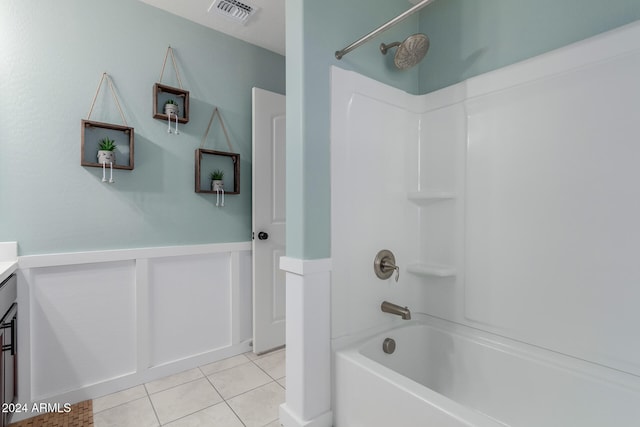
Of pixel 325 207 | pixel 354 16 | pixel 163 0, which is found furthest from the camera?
pixel 163 0

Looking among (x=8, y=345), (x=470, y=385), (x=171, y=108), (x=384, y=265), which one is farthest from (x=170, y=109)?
(x=470, y=385)

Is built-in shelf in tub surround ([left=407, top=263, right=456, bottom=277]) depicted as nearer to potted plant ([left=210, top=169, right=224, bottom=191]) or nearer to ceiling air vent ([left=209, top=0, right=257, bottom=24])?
potted plant ([left=210, top=169, right=224, bottom=191])

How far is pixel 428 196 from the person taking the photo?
66.2 inches

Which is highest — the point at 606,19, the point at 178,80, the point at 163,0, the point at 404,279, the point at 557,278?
the point at 163,0

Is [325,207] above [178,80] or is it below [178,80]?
below

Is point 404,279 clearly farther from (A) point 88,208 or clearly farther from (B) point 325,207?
(A) point 88,208

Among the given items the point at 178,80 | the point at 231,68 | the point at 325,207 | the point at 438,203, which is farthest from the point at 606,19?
the point at 178,80

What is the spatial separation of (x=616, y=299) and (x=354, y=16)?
1.74 m

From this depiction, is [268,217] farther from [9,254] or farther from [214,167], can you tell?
[9,254]

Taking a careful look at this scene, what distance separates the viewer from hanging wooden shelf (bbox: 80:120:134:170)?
1.75 metres

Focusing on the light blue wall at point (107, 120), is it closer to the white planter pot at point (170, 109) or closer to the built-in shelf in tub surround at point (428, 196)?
the white planter pot at point (170, 109)

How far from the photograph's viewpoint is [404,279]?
176 cm

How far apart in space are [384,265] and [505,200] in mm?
687

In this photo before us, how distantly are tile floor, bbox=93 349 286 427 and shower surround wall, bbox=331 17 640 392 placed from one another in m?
0.71
